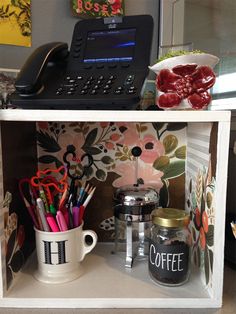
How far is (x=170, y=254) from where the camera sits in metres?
0.58

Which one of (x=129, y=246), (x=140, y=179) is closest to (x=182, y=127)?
(x=140, y=179)

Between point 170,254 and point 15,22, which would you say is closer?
point 170,254

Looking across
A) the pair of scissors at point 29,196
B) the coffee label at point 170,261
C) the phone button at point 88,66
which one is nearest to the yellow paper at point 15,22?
the phone button at point 88,66

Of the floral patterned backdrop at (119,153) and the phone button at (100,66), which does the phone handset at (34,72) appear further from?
the floral patterned backdrop at (119,153)

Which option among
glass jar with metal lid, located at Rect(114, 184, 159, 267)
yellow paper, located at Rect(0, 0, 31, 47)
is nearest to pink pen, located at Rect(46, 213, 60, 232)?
glass jar with metal lid, located at Rect(114, 184, 159, 267)

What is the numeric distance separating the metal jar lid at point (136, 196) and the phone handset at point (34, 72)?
0.30m

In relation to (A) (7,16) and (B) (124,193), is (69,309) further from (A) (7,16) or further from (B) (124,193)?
(A) (7,16)

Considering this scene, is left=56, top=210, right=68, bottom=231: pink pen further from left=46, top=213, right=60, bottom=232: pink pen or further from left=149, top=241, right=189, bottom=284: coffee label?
left=149, top=241, right=189, bottom=284: coffee label

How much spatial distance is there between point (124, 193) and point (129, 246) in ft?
0.41

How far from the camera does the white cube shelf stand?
50cm

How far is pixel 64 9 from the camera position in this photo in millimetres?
771

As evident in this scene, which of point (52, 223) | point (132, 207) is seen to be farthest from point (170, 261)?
point (52, 223)

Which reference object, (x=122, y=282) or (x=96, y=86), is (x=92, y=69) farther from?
(x=122, y=282)

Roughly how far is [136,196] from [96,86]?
26cm
